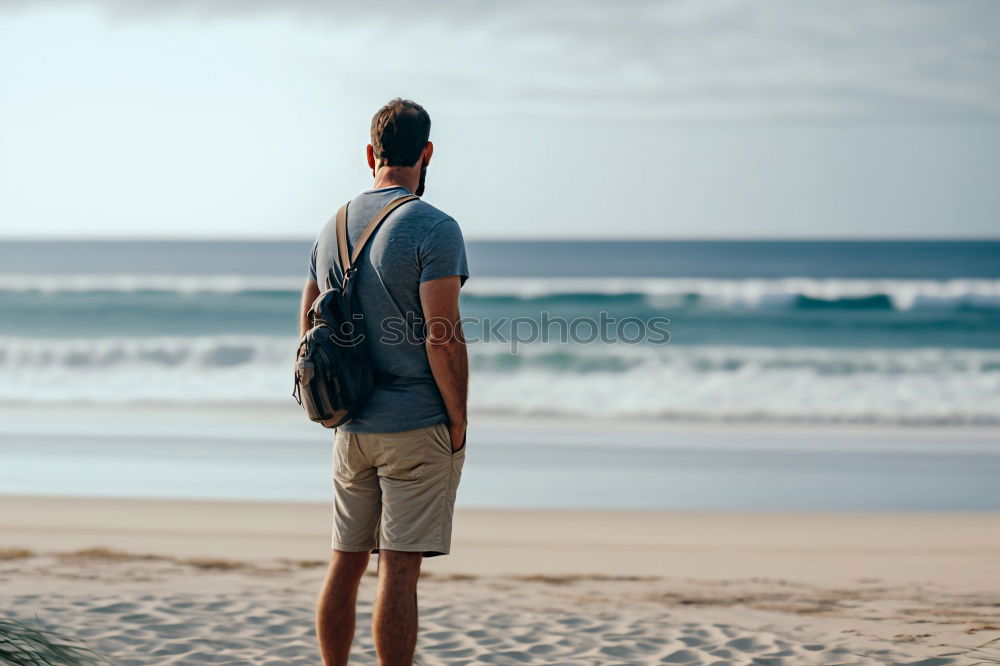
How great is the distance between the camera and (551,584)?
4773 mm

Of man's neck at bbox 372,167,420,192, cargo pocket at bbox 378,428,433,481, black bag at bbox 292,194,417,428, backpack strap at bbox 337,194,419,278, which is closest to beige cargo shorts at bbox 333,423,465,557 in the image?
cargo pocket at bbox 378,428,433,481

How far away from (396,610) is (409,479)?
353 mm

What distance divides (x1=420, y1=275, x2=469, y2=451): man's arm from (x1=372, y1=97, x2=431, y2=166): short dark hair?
0.40 m

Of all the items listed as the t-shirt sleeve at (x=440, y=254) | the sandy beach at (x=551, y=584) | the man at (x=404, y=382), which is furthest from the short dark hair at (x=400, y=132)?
the sandy beach at (x=551, y=584)

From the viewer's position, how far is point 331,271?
103 inches

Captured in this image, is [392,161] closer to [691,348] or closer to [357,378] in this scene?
[357,378]

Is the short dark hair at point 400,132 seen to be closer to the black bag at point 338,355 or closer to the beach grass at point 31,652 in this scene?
the black bag at point 338,355

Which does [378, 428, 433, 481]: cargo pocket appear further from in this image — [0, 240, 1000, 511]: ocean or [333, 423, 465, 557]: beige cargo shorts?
[0, 240, 1000, 511]: ocean

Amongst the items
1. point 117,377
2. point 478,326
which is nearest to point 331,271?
point 117,377

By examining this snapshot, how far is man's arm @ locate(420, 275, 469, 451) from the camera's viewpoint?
241 cm

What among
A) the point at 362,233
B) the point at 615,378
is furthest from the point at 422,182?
the point at 615,378

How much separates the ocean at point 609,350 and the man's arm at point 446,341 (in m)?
9.07

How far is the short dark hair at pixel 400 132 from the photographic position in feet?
8.35

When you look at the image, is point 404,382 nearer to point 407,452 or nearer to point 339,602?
point 407,452
